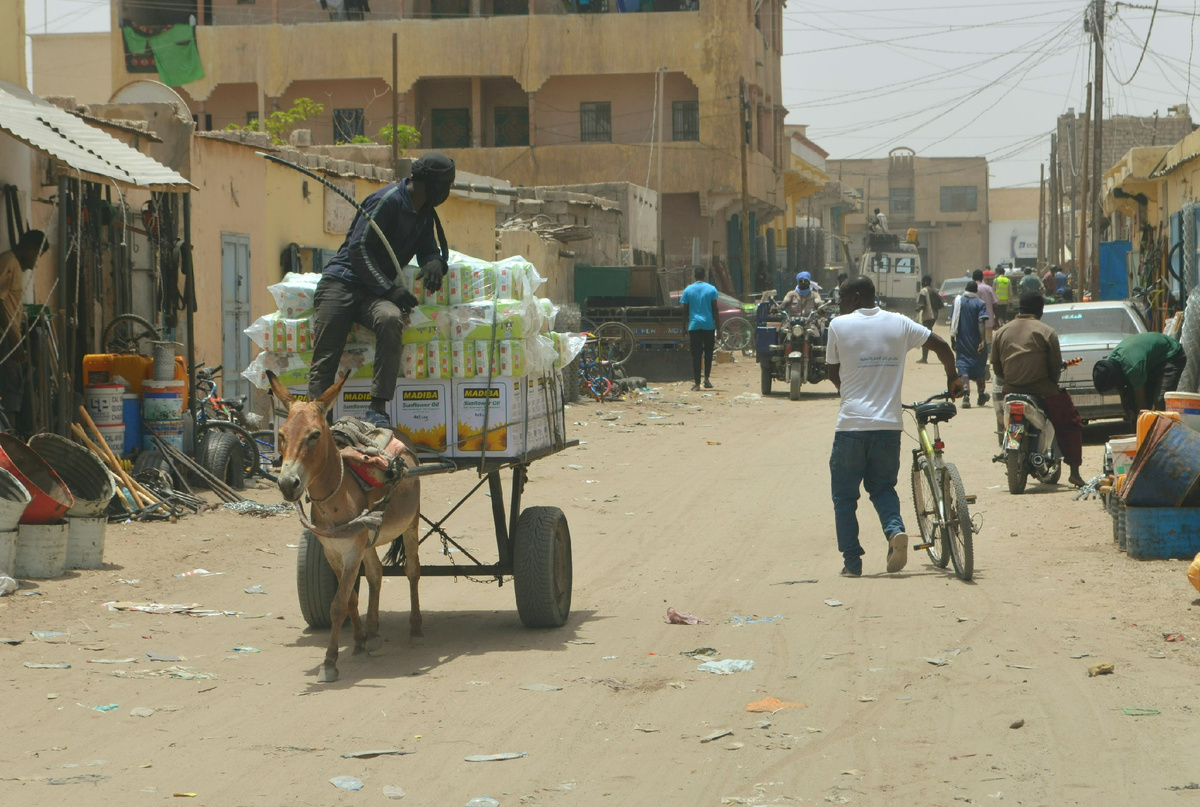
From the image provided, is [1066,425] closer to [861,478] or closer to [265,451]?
[861,478]

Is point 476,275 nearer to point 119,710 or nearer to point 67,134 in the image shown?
point 119,710

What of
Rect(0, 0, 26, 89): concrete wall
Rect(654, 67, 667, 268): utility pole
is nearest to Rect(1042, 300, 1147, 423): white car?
Rect(0, 0, 26, 89): concrete wall

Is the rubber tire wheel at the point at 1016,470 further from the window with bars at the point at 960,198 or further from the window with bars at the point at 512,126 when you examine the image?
the window with bars at the point at 960,198

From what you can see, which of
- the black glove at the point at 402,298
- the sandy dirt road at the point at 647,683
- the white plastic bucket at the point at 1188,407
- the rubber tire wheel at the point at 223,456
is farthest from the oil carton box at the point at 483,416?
the rubber tire wheel at the point at 223,456

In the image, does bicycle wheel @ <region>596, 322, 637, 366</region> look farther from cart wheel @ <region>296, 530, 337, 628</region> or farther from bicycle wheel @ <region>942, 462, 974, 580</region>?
cart wheel @ <region>296, 530, 337, 628</region>

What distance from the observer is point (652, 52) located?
134ft

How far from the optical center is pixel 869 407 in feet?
28.0

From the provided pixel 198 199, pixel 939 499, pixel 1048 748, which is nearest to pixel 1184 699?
pixel 1048 748

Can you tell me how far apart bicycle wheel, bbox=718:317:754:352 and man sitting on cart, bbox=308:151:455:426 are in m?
26.6

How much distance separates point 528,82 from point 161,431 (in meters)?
31.4

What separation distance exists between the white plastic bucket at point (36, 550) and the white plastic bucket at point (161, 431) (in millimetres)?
3236

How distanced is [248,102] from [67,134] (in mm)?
36152

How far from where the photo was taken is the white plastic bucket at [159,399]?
39.6 ft

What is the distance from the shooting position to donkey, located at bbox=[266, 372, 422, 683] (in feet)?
19.5
